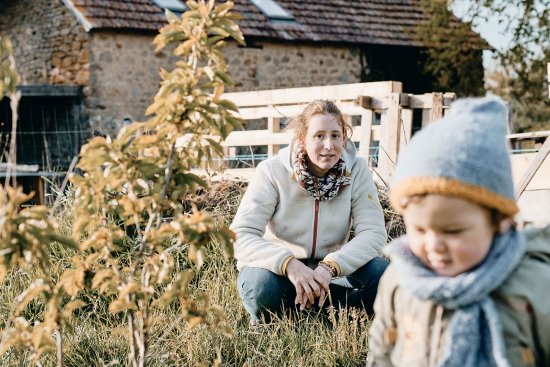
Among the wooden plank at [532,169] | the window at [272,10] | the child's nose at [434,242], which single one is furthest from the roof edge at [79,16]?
the child's nose at [434,242]

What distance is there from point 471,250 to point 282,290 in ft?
7.37

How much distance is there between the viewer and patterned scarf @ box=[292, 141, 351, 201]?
12.9 ft

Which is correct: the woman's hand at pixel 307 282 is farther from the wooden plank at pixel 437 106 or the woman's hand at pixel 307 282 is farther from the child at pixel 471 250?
the wooden plank at pixel 437 106

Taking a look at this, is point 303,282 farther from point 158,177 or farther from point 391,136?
point 391,136

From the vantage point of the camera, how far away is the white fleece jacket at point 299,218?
3971 mm

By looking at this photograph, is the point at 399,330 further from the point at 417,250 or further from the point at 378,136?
the point at 378,136

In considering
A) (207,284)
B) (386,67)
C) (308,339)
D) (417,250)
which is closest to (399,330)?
(417,250)

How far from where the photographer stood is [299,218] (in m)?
4.07

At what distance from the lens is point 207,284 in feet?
15.4

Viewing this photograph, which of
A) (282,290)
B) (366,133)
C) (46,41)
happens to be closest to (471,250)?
(282,290)

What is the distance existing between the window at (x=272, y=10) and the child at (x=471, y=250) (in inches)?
569

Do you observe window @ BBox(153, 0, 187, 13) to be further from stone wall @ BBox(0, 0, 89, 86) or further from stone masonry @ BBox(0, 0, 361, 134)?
stone wall @ BBox(0, 0, 89, 86)

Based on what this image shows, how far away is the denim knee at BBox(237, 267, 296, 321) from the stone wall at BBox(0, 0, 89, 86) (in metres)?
10.8

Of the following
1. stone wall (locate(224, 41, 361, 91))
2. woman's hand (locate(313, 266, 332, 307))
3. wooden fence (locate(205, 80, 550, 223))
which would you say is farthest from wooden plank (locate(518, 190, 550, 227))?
stone wall (locate(224, 41, 361, 91))
